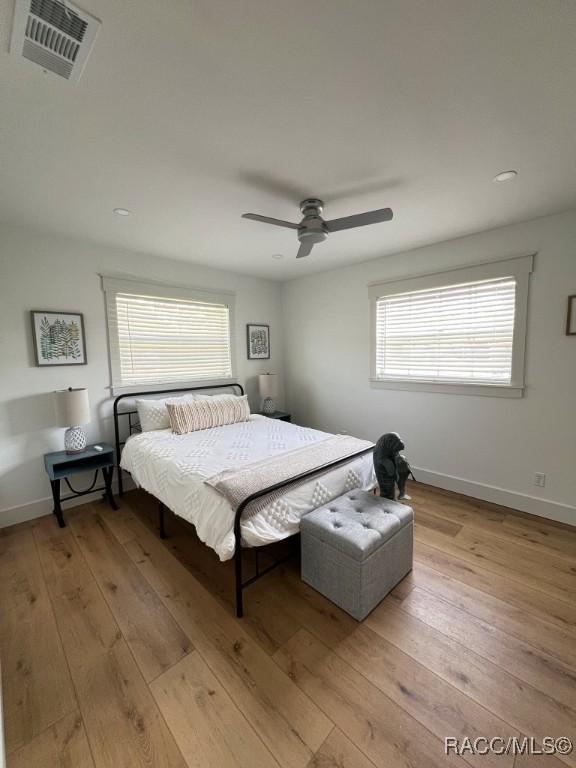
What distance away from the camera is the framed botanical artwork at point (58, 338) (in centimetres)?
279

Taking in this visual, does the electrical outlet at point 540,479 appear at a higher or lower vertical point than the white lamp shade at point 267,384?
lower

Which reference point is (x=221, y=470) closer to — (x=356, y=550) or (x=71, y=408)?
(x=356, y=550)

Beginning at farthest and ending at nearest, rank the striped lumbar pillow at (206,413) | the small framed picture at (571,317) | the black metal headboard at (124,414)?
1. the black metal headboard at (124,414)
2. the striped lumbar pillow at (206,413)
3. the small framed picture at (571,317)

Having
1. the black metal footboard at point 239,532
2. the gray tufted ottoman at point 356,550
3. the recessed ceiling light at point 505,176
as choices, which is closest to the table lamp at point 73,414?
the black metal footboard at point 239,532

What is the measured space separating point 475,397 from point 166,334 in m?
3.47

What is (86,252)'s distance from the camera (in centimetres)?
304

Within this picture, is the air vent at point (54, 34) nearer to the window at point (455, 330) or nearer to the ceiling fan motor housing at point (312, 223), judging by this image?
the ceiling fan motor housing at point (312, 223)

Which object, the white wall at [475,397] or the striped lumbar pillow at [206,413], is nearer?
the white wall at [475,397]

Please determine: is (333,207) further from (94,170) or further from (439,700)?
(439,700)

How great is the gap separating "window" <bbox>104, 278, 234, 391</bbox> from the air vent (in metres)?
2.23

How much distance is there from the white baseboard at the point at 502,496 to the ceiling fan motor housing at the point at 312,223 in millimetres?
2745

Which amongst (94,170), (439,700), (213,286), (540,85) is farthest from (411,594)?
(213,286)

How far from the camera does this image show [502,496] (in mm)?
2941
